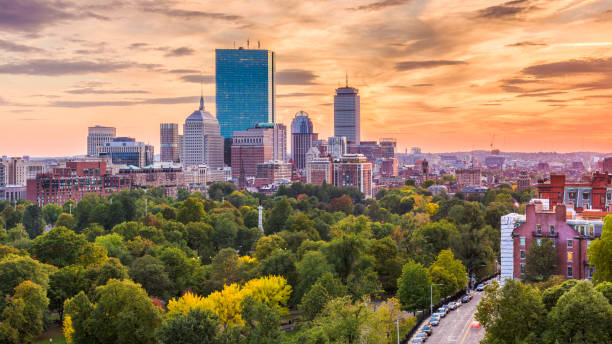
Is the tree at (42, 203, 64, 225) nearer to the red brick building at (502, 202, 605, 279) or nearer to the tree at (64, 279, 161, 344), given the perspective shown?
the tree at (64, 279, 161, 344)

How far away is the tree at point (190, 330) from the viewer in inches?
1971

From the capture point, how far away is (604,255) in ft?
180

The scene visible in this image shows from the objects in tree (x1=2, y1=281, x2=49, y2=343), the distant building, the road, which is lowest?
the road

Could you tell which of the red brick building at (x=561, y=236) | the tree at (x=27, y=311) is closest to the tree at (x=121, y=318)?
the tree at (x=27, y=311)

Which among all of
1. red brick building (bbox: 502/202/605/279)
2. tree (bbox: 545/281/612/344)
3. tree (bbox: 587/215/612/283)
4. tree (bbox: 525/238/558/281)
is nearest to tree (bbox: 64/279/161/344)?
tree (bbox: 545/281/612/344)

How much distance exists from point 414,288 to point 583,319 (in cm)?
2641

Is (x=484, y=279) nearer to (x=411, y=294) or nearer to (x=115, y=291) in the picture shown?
(x=411, y=294)

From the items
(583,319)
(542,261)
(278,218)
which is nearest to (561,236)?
(542,261)

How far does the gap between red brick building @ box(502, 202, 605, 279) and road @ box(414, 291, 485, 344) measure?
23.5 ft

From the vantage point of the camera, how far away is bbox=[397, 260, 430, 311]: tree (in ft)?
227

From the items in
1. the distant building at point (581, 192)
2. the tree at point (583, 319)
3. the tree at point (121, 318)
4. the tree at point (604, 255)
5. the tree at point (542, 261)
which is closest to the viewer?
the tree at point (583, 319)

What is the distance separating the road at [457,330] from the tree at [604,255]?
11419 millimetres

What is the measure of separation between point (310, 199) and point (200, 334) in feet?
450

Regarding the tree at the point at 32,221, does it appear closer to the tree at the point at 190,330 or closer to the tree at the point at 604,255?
the tree at the point at 190,330
